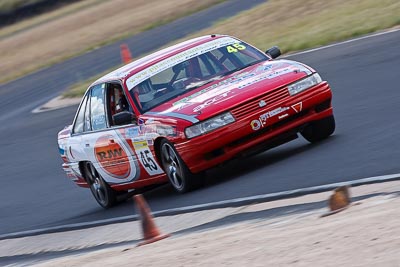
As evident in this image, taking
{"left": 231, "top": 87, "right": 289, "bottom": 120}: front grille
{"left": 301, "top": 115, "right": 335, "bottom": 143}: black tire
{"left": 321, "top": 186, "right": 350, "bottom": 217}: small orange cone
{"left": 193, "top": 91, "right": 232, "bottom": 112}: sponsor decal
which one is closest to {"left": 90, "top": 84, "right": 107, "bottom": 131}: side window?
{"left": 193, "top": 91, "right": 232, "bottom": 112}: sponsor decal

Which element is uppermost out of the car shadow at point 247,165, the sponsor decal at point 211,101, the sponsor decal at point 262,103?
the sponsor decal at point 211,101

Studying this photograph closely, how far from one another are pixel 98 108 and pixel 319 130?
2.41 metres

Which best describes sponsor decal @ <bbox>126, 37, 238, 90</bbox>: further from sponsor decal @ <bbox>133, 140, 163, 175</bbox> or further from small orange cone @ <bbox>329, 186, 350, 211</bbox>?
small orange cone @ <bbox>329, 186, 350, 211</bbox>

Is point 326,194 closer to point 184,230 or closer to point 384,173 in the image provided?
point 384,173

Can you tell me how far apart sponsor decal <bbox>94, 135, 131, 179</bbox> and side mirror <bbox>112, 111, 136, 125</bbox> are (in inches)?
19.0

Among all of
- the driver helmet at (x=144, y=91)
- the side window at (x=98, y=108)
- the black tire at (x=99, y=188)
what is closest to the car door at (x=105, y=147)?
the side window at (x=98, y=108)

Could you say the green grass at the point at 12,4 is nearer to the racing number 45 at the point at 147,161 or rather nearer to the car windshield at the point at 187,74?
the car windshield at the point at 187,74

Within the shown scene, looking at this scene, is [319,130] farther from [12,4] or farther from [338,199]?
[12,4]

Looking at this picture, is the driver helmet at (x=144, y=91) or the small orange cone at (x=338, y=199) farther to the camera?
the driver helmet at (x=144, y=91)

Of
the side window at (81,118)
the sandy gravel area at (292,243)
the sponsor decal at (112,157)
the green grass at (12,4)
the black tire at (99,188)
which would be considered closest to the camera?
the sandy gravel area at (292,243)

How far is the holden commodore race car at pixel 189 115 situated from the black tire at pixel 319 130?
10 millimetres

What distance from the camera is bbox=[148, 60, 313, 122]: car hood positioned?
9891 mm

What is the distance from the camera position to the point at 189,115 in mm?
9875

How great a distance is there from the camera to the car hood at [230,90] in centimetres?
989
